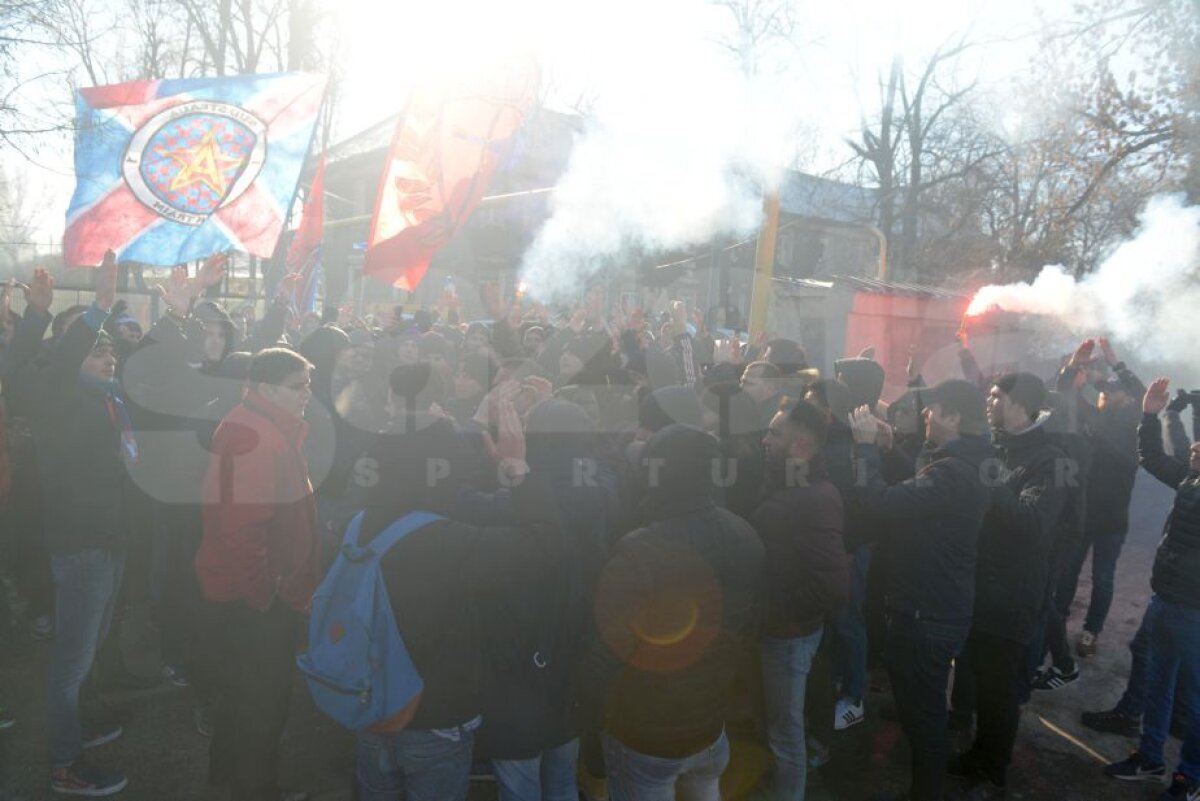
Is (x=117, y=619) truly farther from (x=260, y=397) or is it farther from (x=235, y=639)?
(x=260, y=397)

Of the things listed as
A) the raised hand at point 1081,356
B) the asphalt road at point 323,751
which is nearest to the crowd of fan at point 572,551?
the asphalt road at point 323,751

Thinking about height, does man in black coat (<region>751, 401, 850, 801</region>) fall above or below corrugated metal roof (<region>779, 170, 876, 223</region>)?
below

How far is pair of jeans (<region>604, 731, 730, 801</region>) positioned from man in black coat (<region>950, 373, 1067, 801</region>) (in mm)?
1614

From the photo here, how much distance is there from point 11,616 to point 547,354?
13.0 ft

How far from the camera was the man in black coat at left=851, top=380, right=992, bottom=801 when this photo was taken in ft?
11.1

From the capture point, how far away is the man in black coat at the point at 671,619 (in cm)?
247

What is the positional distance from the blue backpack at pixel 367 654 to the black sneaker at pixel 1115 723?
408 cm

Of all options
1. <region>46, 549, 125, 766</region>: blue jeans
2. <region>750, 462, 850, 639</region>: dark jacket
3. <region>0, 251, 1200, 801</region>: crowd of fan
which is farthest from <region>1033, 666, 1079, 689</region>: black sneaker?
<region>46, 549, 125, 766</region>: blue jeans

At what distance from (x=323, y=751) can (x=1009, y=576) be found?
3332 millimetres

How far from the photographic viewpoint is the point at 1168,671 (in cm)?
391

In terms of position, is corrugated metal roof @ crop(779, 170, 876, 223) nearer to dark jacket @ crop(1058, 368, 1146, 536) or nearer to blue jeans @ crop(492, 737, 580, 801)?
dark jacket @ crop(1058, 368, 1146, 536)

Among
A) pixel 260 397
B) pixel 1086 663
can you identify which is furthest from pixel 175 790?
pixel 1086 663

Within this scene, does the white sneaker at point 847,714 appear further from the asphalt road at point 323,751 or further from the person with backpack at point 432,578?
the person with backpack at point 432,578

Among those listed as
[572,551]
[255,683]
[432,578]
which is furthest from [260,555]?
[572,551]
